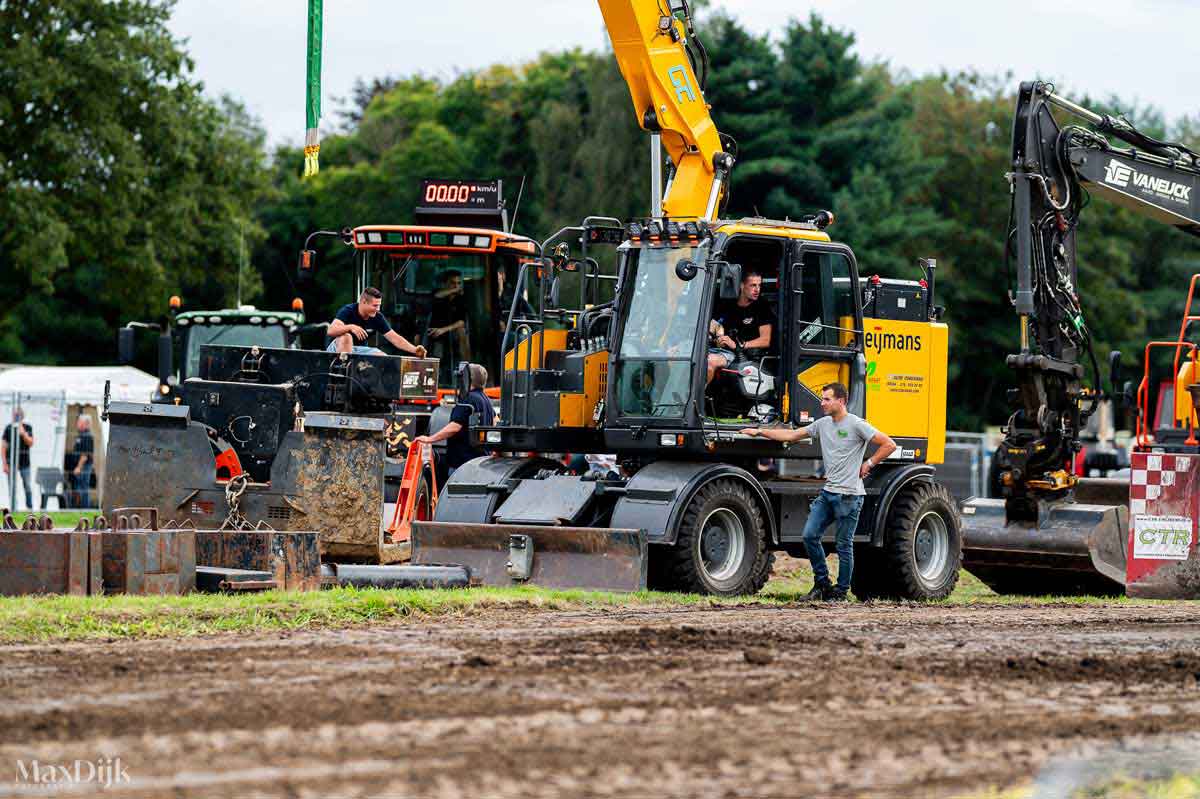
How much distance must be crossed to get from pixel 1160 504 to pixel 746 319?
466 centimetres

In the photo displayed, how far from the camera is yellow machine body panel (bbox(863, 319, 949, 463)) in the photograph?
1673cm

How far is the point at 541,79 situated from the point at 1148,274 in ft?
80.2

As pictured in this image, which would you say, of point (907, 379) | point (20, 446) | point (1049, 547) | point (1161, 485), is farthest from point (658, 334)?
point (20, 446)

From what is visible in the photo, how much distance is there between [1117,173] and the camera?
1817cm

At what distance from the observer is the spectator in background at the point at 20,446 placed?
99.0ft

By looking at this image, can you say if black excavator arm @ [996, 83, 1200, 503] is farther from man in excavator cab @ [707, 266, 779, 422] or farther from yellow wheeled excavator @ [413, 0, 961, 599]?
man in excavator cab @ [707, 266, 779, 422]

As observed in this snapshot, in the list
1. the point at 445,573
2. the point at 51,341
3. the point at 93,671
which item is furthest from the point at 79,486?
the point at 51,341

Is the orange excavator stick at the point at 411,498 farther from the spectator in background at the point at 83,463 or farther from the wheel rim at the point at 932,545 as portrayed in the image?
the spectator in background at the point at 83,463

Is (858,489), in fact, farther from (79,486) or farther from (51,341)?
(51,341)

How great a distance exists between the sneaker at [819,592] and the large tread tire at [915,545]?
1.18m

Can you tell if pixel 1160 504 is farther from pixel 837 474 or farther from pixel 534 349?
pixel 534 349

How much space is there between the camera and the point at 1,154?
4175cm

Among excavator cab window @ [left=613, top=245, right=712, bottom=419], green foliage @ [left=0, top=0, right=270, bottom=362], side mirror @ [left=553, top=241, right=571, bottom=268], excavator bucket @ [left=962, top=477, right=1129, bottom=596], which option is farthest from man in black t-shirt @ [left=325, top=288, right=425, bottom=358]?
green foliage @ [left=0, top=0, right=270, bottom=362]

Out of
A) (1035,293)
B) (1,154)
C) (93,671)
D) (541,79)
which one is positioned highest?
(541,79)
